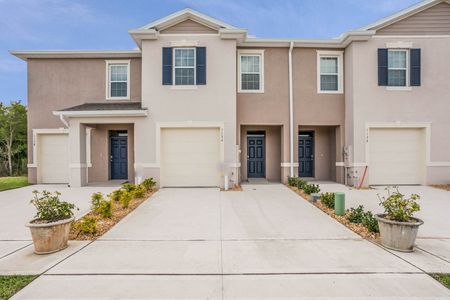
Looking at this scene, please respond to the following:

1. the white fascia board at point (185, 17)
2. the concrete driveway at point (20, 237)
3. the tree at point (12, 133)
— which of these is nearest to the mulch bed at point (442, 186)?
the white fascia board at point (185, 17)

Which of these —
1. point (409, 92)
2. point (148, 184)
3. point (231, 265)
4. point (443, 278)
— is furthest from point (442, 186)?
point (148, 184)

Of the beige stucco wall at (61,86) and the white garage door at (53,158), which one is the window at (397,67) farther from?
the white garage door at (53,158)

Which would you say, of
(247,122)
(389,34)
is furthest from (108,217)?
(389,34)

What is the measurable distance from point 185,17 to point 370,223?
32.8 ft

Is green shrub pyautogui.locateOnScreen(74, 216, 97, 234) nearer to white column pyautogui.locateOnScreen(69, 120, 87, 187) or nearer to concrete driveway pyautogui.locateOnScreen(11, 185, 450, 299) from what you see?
concrete driveway pyautogui.locateOnScreen(11, 185, 450, 299)

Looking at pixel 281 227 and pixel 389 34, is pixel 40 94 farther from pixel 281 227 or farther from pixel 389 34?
pixel 389 34

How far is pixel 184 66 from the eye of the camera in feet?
33.2

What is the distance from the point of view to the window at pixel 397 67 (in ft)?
33.8

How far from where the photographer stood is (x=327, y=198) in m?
7.06

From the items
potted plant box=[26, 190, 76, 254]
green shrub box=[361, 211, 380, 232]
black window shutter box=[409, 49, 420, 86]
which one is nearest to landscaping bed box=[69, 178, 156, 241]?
potted plant box=[26, 190, 76, 254]

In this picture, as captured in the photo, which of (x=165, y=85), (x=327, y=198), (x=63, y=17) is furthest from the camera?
(x=63, y=17)

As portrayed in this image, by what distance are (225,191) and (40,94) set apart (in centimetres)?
1027

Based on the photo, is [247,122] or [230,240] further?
[247,122]

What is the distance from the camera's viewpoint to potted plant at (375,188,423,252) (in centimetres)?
404
